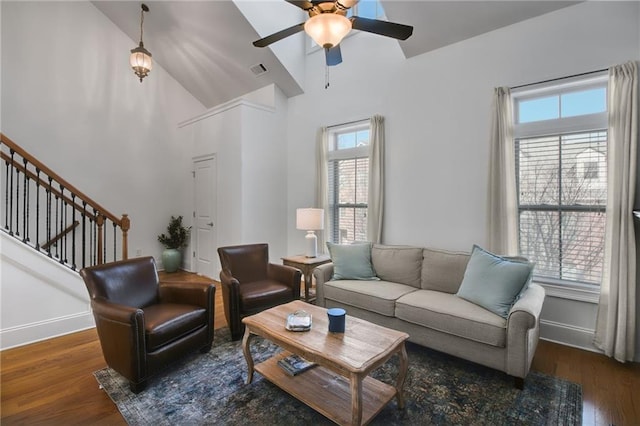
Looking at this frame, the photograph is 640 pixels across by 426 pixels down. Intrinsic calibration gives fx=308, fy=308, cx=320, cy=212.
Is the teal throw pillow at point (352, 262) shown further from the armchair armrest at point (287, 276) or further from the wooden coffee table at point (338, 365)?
the wooden coffee table at point (338, 365)

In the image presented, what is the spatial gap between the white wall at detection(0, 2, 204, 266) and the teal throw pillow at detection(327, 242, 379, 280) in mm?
3691

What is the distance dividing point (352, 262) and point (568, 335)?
7.11 feet

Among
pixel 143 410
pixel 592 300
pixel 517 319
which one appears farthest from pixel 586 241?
pixel 143 410

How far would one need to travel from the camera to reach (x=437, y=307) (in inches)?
104

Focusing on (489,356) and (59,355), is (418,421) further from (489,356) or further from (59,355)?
(59,355)

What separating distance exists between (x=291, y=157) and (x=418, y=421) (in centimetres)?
429

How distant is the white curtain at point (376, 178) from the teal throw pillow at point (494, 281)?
56.5 inches

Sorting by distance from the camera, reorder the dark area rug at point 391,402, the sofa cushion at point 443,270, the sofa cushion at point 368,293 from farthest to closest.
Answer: the sofa cushion at point 443,270 → the sofa cushion at point 368,293 → the dark area rug at point 391,402

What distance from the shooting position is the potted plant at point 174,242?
5.71m

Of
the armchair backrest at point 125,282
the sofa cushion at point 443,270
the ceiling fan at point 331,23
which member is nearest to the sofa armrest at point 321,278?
the sofa cushion at point 443,270

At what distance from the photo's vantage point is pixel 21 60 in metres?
4.46

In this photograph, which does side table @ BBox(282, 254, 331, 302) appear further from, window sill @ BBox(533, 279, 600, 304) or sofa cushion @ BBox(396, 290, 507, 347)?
window sill @ BBox(533, 279, 600, 304)

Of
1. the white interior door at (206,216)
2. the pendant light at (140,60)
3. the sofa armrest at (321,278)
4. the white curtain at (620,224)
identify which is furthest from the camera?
the white interior door at (206,216)

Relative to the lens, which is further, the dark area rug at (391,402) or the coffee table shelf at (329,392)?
the dark area rug at (391,402)
